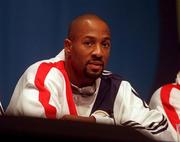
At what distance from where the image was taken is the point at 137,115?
1.19 metres

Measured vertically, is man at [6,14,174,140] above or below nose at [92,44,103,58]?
below

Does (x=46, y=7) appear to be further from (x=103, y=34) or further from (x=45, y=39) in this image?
(x=103, y=34)

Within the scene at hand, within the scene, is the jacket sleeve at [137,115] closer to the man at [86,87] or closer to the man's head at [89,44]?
the man at [86,87]

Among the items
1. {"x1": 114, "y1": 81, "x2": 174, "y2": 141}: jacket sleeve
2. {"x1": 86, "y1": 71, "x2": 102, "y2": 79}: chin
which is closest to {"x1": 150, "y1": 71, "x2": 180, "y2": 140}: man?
{"x1": 114, "y1": 81, "x2": 174, "y2": 141}: jacket sleeve

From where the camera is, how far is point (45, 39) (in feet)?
5.34

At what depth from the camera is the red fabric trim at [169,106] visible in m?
1.34

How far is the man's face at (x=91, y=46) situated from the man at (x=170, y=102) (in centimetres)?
31

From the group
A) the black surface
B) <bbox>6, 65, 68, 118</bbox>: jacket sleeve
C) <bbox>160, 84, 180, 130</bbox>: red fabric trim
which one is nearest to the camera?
the black surface

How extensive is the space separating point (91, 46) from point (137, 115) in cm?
24

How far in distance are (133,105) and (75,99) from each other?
174 mm

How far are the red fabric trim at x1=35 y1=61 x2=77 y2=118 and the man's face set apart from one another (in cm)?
6

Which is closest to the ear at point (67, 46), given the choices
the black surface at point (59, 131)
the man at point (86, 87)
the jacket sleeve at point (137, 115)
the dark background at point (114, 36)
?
the man at point (86, 87)

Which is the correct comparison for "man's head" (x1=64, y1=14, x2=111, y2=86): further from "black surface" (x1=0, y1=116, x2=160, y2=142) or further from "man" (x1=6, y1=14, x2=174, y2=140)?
"black surface" (x1=0, y1=116, x2=160, y2=142)

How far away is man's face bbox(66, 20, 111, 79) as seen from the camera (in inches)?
45.4
